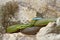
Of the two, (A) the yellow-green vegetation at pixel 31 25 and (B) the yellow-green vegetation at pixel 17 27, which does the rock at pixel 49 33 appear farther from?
(B) the yellow-green vegetation at pixel 17 27

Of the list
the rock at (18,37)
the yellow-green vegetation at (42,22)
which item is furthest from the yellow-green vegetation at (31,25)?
the rock at (18,37)

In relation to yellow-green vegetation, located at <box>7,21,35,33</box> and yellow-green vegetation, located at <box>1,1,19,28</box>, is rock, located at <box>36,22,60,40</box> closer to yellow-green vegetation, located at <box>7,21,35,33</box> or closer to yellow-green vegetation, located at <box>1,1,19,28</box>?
yellow-green vegetation, located at <box>7,21,35,33</box>

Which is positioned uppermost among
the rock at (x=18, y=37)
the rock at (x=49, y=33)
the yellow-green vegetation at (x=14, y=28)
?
the rock at (x=49, y=33)

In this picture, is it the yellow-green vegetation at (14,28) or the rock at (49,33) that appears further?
the yellow-green vegetation at (14,28)

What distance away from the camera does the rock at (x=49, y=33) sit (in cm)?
188

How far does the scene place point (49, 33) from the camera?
75.9 inches

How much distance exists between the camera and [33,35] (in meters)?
2.10

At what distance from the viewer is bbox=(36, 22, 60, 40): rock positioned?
1.88 meters

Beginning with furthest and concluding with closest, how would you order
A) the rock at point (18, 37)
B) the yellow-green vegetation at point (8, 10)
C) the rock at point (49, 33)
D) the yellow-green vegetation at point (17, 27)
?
the yellow-green vegetation at point (8, 10), the yellow-green vegetation at point (17, 27), the rock at point (18, 37), the rock at point (49, 33)

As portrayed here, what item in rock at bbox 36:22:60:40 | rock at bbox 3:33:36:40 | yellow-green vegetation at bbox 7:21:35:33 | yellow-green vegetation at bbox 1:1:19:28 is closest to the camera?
rock at bbox 36:22:60:40

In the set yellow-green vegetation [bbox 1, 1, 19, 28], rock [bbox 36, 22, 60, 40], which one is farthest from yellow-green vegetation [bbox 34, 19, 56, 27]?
yellow-green vegetation [bbox 1, 1, 19, 28]

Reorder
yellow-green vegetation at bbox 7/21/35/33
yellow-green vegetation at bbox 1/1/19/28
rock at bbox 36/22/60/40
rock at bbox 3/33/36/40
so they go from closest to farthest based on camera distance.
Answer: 1. rock at bbox 36/22/60/40
2. rock at bbox 3/33/36/40
3. yellow-green vegetation at bbox 7/21/35/33
4. yellow-green vegetation at bbox 1/1/19/28

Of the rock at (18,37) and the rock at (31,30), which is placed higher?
the rock at (31,30)

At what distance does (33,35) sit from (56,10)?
58cm
